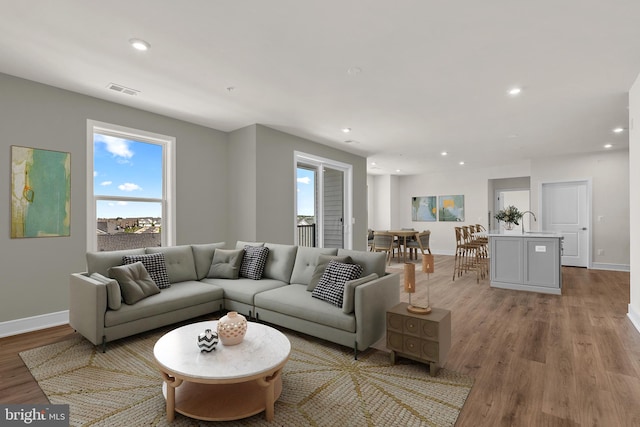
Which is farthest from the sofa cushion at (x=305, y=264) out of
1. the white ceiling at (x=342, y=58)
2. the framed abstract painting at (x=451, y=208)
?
the framed abstract painting at (x=451, y=208)

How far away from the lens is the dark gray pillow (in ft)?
13.0

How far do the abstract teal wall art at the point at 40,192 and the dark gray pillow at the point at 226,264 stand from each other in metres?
1.67

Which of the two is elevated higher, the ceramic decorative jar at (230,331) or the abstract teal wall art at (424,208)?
the abstract teal wall art at (424,208)

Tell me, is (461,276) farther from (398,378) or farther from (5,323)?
(5,323)

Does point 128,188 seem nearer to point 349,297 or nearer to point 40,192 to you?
point 40,192

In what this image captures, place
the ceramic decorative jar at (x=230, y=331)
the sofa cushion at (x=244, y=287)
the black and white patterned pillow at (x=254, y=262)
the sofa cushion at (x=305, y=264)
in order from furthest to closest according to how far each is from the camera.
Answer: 1. the black and white patterned pillow at (x=254, y=262)
2. the sofa cushion at (x=305, y=264)
3. the sofa cushion at (x=244, y=287)
4. the ceramic decorative jar at (x=230, y=331)

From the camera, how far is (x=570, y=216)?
730 centimetres

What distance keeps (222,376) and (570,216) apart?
841cm

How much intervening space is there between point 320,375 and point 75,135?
382cm

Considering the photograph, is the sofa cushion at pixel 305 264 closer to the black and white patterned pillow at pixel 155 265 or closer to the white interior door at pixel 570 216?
the black and white patterned pillow at pixel 155 265

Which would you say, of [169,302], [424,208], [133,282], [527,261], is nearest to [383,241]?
[424,208]

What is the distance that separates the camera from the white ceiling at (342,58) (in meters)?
2.27

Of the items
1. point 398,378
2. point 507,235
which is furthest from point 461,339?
point 507,235

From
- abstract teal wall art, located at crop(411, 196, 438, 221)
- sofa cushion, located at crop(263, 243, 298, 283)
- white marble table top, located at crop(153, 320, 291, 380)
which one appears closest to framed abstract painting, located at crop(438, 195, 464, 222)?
abstract teal wall art, located at crop(411, 196, 438, 221)
